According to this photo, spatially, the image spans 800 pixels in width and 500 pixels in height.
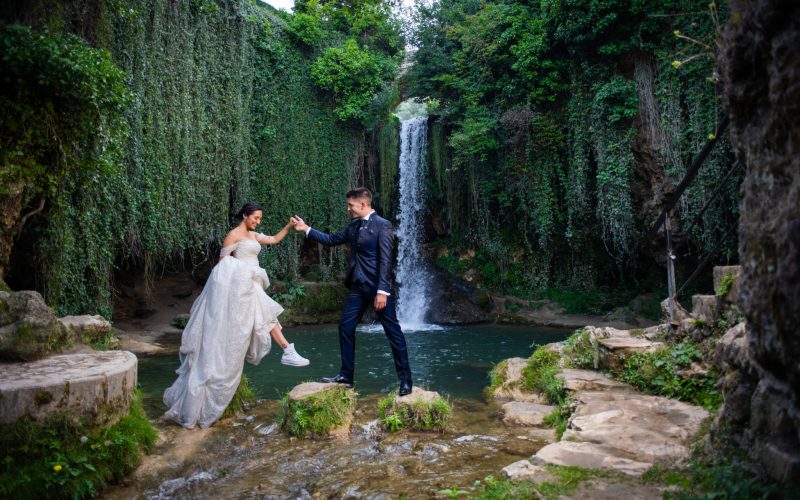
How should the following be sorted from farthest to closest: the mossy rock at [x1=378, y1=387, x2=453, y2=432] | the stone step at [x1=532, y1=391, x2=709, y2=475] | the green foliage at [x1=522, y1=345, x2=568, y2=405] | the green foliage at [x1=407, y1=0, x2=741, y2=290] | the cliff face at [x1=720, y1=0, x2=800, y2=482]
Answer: the green foliage at [x1=407, y1=0, x2=741, y2=290] → the green foliage at [x1=522, y1=345, x2=568, y2=405] → the mossy rock at [x1=378, y1=387, x2=453, y2=432] → the stone step at [x1=532, y1=391, x2=709, y2=475] → the cliff face at [x1=720, y1=0, x2=800, y2=482]

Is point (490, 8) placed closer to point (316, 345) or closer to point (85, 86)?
point (316, 345)

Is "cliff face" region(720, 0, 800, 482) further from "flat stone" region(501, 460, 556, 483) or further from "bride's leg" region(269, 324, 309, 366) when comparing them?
"bride's leg" region(269, 324, 309, 366)

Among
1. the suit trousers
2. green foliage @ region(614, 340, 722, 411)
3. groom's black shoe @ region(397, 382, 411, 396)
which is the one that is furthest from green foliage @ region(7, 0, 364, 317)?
green foliage @ region(614, 340, 722, 411)

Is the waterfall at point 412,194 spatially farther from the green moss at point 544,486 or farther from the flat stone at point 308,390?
the green moss at point 544,486

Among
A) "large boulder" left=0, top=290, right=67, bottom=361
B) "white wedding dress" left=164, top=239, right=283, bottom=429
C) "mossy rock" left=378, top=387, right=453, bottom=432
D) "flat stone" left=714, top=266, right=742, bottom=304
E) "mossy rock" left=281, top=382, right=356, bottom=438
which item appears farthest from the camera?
"white wedding dress" left=164, top=239, right=283, bottom=429

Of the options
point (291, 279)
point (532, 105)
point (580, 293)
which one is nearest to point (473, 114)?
point (532, 105)

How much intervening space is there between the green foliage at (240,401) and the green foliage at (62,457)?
4.49ft

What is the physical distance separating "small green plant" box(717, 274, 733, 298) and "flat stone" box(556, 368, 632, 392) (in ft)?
4.39

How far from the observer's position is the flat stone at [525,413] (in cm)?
533

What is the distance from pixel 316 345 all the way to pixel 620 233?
858 cm

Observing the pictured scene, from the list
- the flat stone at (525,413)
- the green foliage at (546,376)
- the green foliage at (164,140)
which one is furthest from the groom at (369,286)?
the green foliage at (164,140)

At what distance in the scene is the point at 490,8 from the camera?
16.2 m

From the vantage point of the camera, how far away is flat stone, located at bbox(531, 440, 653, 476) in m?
3.11

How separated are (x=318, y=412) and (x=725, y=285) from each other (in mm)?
3731
